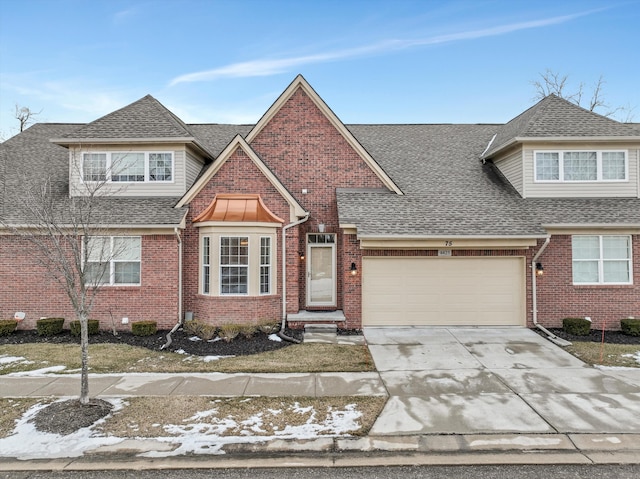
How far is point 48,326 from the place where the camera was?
1209 cm

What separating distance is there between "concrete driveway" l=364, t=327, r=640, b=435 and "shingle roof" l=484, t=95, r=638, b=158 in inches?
283

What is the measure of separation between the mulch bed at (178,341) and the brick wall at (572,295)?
8.10 m

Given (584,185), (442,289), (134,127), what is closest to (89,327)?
(134,127)

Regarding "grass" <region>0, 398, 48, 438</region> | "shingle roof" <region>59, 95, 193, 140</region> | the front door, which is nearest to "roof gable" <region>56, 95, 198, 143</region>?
"shingle roof" <region>59, 95, 193, 140</region>

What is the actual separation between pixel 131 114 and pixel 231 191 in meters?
5.27

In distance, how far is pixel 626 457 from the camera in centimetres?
540

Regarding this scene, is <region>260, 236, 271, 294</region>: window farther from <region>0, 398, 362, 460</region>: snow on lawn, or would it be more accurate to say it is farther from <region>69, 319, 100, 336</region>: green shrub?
<region>0, 398, 362, 460</region>: snow on lawn

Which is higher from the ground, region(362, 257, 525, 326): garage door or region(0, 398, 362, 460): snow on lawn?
region(362, 257, 525, 326): garage door

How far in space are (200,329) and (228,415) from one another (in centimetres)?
583

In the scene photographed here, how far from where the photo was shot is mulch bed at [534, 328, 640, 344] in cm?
1163

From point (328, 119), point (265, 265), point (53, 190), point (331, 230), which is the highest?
point (328, 119)

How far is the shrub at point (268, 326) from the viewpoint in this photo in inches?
480

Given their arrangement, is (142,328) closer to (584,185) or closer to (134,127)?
(134,127)

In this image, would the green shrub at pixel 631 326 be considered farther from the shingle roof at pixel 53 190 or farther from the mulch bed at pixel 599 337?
the shingle roof at pixel 53 190
